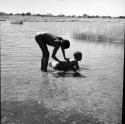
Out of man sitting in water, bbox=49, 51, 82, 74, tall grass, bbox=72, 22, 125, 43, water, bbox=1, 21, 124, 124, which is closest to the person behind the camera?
water, bbox=1, 21, 124, 124

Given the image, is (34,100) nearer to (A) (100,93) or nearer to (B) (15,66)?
(A) (100,93)

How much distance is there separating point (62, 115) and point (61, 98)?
0.78 meters

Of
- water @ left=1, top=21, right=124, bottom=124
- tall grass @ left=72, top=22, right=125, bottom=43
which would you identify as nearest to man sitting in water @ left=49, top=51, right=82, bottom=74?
water @ left=1, top=21, right=124, bottom=124

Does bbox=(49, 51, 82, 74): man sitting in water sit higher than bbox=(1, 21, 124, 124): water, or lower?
higher

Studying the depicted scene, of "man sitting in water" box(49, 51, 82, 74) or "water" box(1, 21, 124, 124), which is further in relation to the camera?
"man sitting in water" box(49, 51, 82, 74)

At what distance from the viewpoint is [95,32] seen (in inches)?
632

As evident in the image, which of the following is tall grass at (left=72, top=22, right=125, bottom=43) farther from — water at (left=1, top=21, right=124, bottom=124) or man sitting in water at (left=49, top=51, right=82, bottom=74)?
man sitting in water at (left=49, top=51, right=82, bottom=74)

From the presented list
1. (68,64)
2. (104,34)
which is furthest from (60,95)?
(104,34)

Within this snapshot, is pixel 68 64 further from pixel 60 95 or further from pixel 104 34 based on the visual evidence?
pixel 104 34

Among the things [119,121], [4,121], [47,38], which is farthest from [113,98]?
[47,38]

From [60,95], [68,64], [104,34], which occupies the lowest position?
[60,95]

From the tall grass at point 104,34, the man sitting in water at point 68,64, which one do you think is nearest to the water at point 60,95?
the man sitting in water at point 68,64

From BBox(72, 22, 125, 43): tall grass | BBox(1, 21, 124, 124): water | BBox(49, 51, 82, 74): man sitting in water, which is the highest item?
BBox(72, 22, 125, 43): tall grass

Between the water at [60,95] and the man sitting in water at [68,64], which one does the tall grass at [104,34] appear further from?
the man sitting in water at [68,64]
